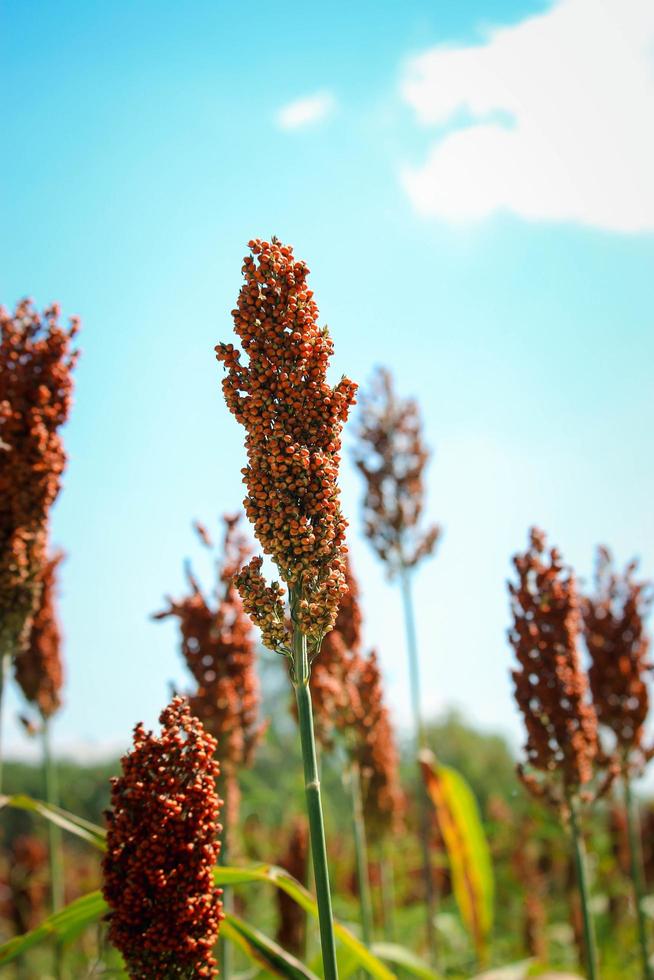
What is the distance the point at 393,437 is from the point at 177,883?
511 cm

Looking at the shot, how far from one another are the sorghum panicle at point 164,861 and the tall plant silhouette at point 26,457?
1.90m

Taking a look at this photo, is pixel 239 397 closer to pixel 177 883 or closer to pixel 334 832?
pixel 177 883

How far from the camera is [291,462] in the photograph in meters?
2.71

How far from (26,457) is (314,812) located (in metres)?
2.56

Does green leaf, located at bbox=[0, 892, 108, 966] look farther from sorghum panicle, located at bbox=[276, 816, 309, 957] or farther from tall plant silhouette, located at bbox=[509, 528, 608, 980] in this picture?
sorghum panicle, located at bbox=[276, 816, 309, 957]

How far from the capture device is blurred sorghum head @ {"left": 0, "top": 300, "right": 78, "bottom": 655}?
4.34 m

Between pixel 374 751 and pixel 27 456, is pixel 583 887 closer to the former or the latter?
pixel 374 751

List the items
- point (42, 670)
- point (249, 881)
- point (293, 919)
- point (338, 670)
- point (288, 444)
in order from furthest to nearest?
point (42, 670) → point (293, 919) → point (338, 670) → point (249, 881) → point (288, 444)

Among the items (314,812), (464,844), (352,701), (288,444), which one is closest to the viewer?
(314,812)

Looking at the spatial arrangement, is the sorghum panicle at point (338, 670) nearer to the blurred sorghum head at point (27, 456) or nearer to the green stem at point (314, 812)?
the blurred sorghum head at point (27, 456)

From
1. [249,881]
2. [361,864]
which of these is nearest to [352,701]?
[361,864]

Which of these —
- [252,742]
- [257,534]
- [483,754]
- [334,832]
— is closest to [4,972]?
[334,832]

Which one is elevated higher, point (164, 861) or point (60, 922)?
point (164, 861)

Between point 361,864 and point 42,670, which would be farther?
point 42,670
